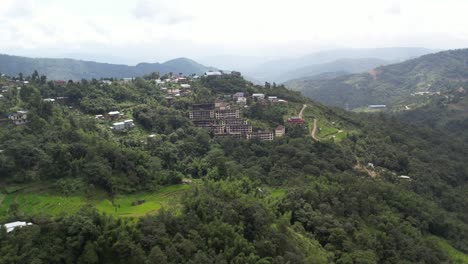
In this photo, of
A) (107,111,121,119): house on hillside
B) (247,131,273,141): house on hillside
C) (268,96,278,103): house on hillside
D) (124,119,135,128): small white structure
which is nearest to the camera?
(124,119,135,128): small white structure

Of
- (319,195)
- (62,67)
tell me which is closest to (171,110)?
(319,195)

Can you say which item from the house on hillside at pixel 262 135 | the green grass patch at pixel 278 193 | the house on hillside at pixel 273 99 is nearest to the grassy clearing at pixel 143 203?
the green grass patch at pixel 278 193

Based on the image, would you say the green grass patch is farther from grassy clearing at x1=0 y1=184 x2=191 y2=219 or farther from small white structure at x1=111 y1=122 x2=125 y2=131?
small white structure at x1=111 y1=122 x2=125 y2=131

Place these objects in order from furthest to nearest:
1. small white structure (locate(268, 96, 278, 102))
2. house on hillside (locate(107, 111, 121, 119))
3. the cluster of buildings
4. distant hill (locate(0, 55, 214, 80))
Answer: distant hill (locate(0, 55, 214, 80)) < small white structure (locate(268, 96, 278, 102)) < the cluster of buildings < house on hillside (locate(107, 111, 121, 119))

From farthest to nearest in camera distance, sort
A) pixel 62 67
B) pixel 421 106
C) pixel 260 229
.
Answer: pixel 62 67, pixel 421 106, pixel 260 229

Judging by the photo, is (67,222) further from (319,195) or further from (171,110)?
(171,110)

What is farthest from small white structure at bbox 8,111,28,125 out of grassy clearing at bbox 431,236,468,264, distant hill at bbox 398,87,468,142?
distant hill at bbox 398,87,468,142
